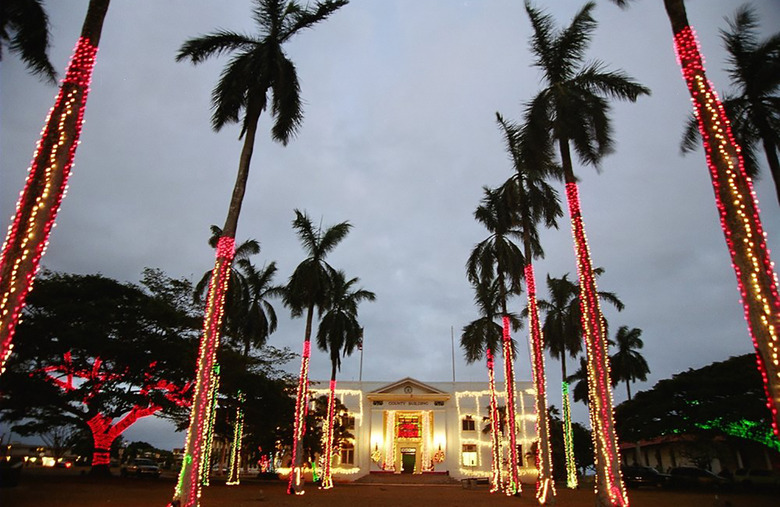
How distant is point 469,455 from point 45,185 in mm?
47180

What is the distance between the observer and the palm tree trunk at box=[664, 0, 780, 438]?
7.49m

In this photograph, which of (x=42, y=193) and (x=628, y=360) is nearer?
(x=42, y=193)

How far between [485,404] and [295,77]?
42667 millimetres

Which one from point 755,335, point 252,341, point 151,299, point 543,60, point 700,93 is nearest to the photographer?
point 755,335

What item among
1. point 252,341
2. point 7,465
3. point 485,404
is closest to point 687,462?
point 485,404

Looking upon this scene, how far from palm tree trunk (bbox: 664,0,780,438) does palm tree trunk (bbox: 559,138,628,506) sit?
5623mm

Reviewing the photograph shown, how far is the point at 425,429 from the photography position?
5025 centimetres

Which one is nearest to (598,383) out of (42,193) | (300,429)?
(42,193)

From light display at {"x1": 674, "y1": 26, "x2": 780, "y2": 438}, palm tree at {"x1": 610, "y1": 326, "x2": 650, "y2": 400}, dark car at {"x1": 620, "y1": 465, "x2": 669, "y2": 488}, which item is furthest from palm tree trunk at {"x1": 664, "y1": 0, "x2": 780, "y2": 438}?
palm tree at {"x1": 610, "y1": 326, "x2": 650, "y2": 400}

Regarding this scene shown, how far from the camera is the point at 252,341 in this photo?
3294 centimetres

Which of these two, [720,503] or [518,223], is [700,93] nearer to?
[518,223]

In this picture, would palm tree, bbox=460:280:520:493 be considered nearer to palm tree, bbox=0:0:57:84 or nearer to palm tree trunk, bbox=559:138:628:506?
palm tree trunk, bbox=559:138:628:506

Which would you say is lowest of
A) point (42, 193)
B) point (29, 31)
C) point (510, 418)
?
point (510, 418)

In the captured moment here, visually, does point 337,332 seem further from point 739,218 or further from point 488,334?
point 739,218
